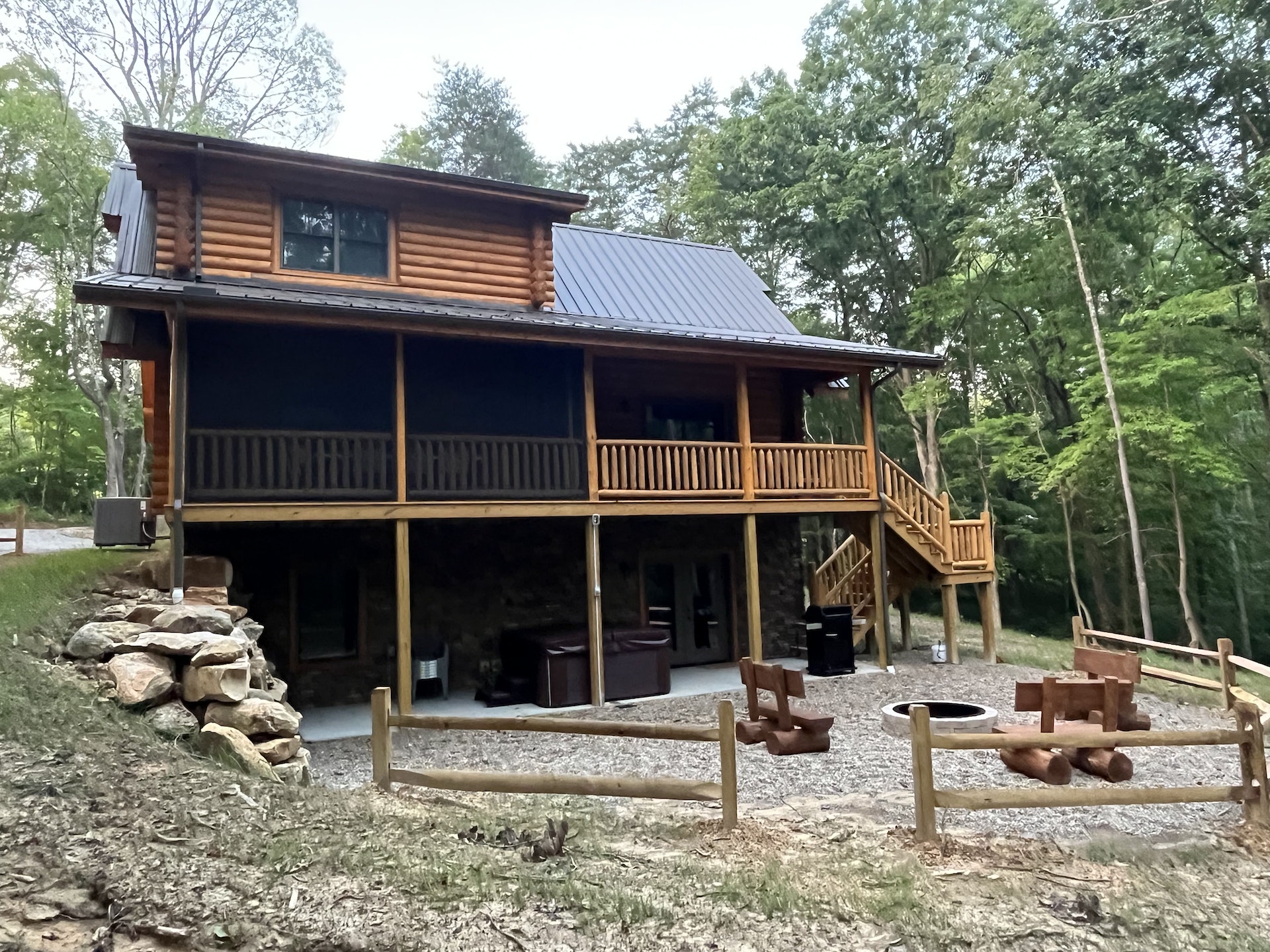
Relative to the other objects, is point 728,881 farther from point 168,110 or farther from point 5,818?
point 168,110

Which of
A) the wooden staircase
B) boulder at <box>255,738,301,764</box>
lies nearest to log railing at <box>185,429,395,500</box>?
boulder at <box>255,738,301,764</box>

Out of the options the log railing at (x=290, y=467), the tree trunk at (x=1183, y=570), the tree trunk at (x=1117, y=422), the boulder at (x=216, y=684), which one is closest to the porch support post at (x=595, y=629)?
the log railing at (x=290, y=467)

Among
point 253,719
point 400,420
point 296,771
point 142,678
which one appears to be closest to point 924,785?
point 296,771

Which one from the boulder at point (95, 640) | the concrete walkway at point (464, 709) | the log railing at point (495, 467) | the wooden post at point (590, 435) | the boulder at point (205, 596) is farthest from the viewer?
the wooden post at point (590, 435)

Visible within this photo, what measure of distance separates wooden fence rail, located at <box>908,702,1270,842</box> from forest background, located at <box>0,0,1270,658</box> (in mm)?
14472

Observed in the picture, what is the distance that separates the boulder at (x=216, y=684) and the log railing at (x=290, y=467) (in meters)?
3.57

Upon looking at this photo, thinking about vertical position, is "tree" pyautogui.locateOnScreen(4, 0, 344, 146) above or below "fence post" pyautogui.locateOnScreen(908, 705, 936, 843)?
above

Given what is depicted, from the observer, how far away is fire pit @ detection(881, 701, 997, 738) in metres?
7.65

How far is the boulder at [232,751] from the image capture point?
18.5ft

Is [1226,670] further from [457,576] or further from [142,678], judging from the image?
[142,678]

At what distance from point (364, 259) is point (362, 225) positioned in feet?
1.65

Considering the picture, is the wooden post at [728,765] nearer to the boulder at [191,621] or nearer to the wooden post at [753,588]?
the boulder at [191,621]

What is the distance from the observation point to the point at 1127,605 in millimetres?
25047

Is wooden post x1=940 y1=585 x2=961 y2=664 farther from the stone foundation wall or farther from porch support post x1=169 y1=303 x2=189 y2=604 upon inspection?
porch support post x1=169 y1=303 x2=189 y2=604
